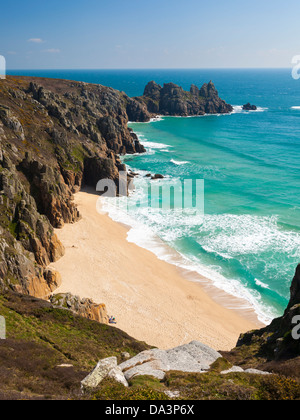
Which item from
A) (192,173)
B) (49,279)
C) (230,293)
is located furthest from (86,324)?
(192,173)

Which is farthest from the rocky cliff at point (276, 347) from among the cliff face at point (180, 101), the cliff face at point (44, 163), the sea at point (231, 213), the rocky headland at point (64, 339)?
the cliff face at point (180, 101)

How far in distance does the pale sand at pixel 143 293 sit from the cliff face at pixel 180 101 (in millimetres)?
126479

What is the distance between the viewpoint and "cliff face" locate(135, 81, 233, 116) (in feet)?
522

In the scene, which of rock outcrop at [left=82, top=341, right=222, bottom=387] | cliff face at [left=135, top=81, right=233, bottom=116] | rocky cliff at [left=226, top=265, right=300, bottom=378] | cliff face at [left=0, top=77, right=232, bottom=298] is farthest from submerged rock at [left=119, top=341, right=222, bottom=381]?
cliff face at [left=135, top=81, right=233, bottom=116]

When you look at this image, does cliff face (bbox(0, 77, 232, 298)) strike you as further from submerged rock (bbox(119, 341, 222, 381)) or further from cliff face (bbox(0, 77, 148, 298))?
submerged rock (bbox(119, 341, 222, 381))

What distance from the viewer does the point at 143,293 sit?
117 feet

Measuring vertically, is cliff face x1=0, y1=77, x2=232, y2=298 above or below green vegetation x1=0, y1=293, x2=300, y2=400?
above

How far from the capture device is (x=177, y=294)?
36.2 m

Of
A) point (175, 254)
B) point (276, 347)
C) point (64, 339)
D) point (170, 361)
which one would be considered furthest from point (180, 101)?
point (170, 361)

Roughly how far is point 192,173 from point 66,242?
43.4m

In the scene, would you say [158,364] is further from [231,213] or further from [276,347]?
[231,213]

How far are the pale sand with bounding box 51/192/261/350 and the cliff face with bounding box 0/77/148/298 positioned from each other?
3511 mm

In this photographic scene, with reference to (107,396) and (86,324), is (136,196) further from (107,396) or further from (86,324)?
(107,396)

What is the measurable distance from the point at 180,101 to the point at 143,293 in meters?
141
